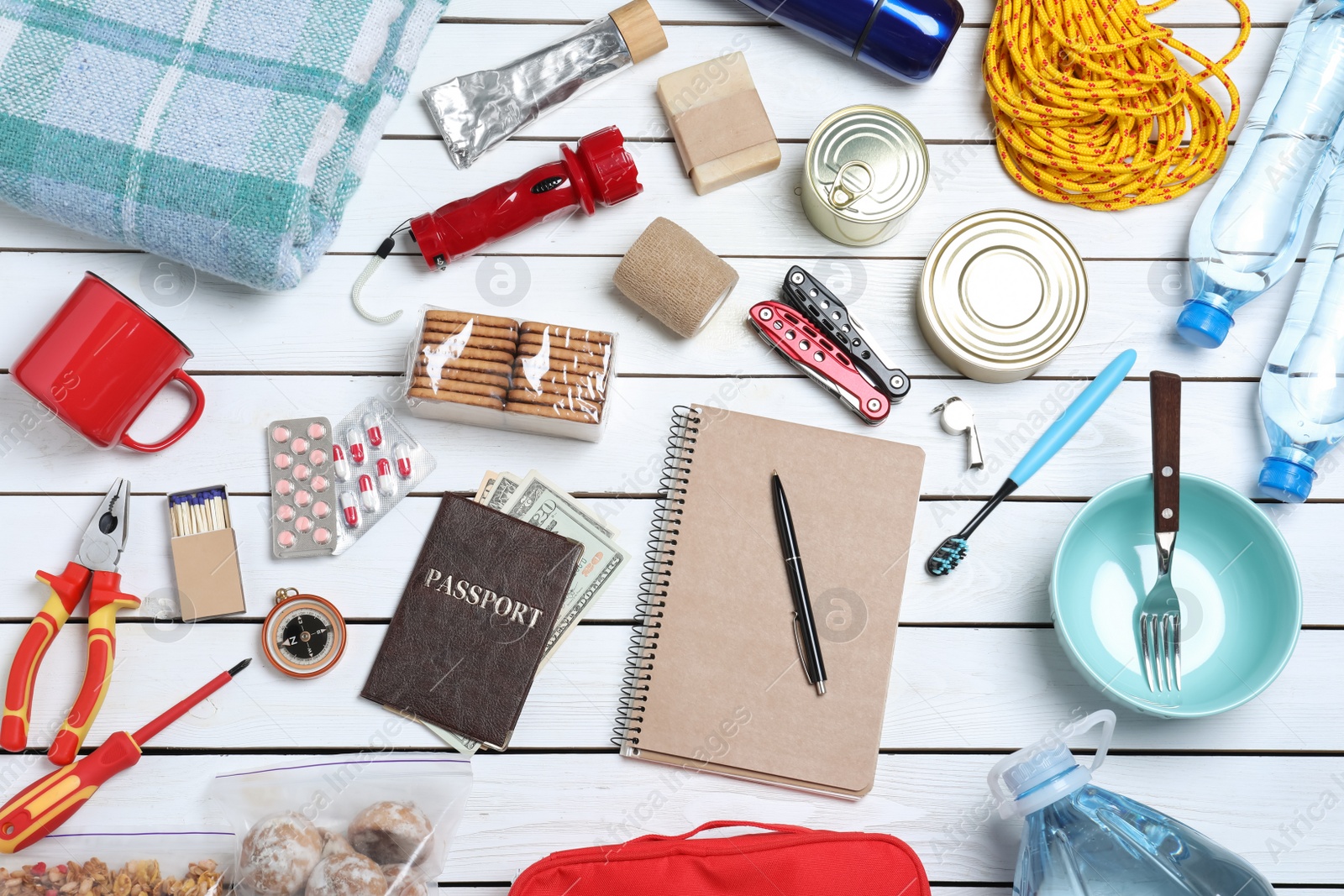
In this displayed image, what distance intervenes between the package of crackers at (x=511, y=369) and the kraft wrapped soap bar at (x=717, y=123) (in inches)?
10.1

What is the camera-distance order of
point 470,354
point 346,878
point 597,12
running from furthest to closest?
1. point 597,12
2. point 470,354
3. point 346,878

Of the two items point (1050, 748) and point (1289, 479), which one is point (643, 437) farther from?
point (1289, 479)

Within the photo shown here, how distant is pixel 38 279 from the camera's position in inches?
43.2

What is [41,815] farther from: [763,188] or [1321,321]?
[1321,321]

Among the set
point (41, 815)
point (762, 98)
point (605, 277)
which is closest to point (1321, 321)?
point (762, 98)

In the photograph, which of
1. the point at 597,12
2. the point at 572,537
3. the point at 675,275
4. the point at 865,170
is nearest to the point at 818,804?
the point at 572,537

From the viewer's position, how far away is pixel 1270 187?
1.10 meters

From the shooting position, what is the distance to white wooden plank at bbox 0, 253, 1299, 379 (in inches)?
43.1

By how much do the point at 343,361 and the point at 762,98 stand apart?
0.61m

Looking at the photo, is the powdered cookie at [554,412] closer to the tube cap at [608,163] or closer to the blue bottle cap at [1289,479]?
the tube cap at [608,163]

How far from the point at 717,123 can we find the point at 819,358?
308mm

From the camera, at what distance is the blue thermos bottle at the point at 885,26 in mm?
1083

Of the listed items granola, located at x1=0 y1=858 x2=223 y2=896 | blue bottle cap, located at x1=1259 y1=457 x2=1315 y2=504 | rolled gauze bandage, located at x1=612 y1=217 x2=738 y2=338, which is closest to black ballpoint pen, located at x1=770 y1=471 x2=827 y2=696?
rolled gauze bandage, located at x1=612 y1=217 x2=738 y2=338

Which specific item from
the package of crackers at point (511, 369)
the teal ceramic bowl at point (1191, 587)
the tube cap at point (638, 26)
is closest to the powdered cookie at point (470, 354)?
the package of crackers at point (511, 369)
